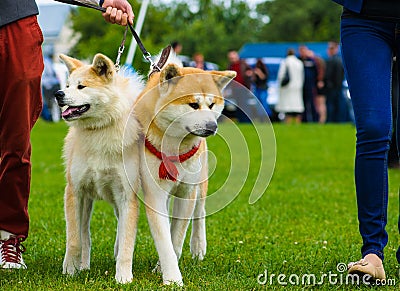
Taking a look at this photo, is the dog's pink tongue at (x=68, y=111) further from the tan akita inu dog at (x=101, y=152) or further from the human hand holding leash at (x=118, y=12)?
the human hand holding leash at (x=118, y=12)

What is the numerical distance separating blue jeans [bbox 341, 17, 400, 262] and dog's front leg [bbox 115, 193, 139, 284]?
127 cm

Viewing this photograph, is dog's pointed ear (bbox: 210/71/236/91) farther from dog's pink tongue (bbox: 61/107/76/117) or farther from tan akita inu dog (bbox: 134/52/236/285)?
dog's pink tongue (bbox: 61/107/76/117)

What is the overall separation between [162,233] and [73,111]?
85 cm

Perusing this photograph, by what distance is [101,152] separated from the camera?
158 inches

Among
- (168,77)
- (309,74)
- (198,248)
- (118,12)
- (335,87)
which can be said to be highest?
(309,74)

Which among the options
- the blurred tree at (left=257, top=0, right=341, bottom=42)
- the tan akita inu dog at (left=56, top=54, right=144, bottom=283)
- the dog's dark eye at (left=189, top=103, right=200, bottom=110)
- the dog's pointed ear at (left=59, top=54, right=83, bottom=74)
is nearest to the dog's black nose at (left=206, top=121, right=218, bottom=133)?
the dog's dark eye at (left=189, top=103, right=200, bottom=110)

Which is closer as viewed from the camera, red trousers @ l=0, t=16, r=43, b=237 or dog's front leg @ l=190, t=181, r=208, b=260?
red trousers @ l=0, t=16, r=43, b=237

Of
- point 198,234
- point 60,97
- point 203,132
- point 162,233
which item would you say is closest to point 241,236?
point 198,234

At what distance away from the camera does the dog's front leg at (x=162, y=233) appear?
391 centimetres

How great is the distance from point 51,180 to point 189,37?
2181 inches

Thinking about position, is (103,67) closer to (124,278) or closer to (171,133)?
(171,133)

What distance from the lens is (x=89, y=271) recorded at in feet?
13.9

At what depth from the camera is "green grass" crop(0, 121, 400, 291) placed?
400 cm

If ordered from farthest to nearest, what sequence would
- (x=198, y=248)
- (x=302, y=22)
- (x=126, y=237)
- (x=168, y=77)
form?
(x=302, y=22), (x=198, y=248), (x=126, y=237), (x=168, y=77)
